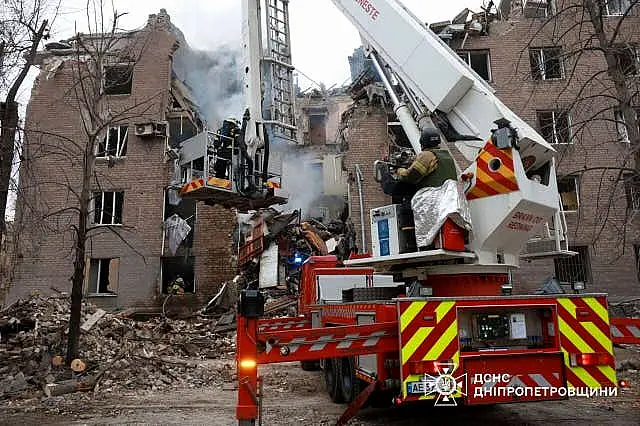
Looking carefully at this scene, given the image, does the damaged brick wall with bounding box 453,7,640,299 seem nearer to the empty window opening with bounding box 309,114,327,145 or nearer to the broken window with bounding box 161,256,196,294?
the broken window with bounding box 161,256,196,294

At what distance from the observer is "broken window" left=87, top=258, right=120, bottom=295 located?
1891 centimetres

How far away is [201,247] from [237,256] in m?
1.42

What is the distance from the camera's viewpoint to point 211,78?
2523 centimetres

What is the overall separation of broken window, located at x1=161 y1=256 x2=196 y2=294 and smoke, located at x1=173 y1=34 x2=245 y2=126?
22.9 ft

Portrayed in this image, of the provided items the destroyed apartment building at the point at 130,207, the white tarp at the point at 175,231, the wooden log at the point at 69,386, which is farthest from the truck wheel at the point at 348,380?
the white tarp at the point at 175,231

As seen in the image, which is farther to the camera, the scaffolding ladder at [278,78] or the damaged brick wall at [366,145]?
the damaged brick wall at [366,145]

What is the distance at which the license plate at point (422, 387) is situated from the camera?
462cm

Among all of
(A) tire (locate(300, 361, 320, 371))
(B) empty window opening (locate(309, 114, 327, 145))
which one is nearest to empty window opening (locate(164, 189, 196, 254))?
(A) tire (locate(300, 361, 320, 371))

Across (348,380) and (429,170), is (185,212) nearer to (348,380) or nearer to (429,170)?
(348,380)

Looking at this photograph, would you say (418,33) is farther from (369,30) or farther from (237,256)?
(237,256)

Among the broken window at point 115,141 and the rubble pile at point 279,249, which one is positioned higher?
the broken window at point 115,141

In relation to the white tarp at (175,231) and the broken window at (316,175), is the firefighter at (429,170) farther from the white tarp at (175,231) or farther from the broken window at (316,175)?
the broken window at (316,175)

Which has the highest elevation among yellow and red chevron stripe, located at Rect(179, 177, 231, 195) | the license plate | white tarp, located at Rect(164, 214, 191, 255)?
white tarp, located at Rect(164, 214, 191, 255)

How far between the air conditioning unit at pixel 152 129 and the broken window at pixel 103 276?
196 inches
